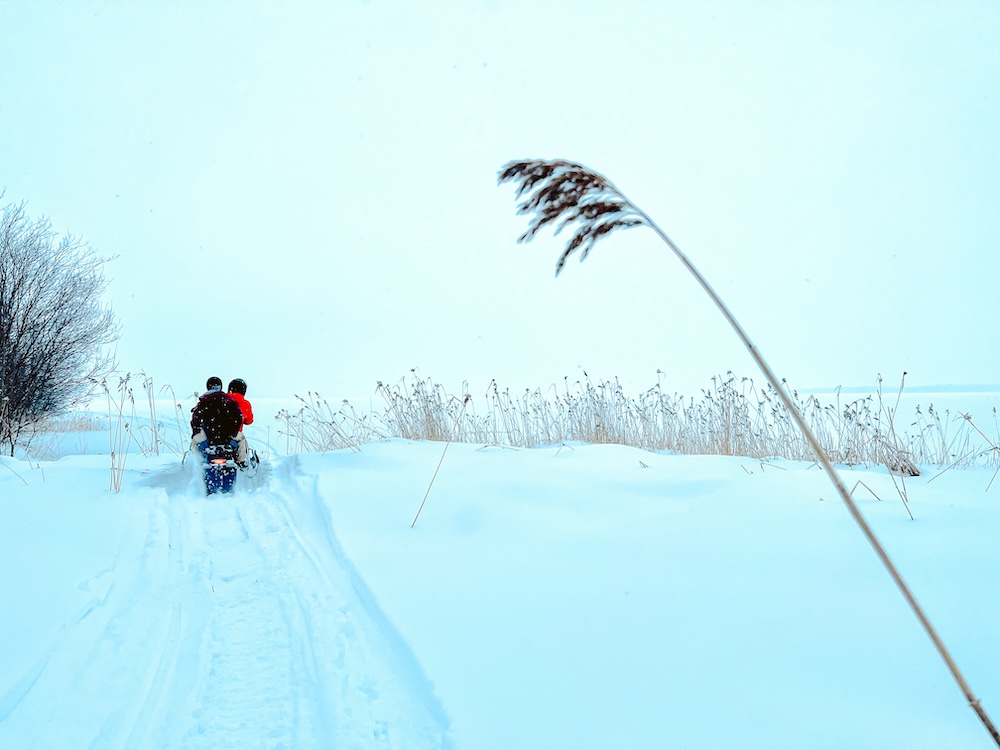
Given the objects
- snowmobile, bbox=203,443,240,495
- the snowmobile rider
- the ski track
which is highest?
the snowmobile rider

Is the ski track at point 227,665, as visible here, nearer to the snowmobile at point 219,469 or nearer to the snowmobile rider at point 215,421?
the snowmobile at point 219,469

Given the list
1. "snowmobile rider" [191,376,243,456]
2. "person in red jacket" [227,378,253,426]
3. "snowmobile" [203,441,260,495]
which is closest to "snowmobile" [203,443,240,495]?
"snowmobile" [203,441,260,495]

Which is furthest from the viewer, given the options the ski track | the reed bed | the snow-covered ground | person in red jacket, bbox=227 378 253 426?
person in red jacket, bbox=227 378 253 426

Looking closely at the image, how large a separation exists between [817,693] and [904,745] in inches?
10.3

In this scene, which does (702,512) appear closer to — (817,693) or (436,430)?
(817,693)

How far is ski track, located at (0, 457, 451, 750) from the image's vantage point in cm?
198

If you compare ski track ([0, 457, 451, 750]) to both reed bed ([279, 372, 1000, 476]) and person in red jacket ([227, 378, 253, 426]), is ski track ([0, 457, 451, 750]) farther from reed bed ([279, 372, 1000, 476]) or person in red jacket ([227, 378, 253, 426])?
person in red jacket ([227, 378, 253, 426])

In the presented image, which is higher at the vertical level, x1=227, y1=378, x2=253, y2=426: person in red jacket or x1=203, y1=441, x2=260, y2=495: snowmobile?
x1=227, y1=378, x2=253, y2=426: person in red jacket

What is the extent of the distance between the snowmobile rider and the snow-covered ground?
3.17 metres

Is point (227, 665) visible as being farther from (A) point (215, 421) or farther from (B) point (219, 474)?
(A) point (215, 421)

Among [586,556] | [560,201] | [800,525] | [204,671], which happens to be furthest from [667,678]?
[204,671]

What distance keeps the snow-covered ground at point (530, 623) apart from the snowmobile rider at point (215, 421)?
3174 millimetres

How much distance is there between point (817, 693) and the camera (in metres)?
1.73

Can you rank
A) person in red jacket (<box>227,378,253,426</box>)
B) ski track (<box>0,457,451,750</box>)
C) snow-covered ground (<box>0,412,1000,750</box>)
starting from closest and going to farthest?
snow-covered ground (<box>0,412,1000,750</box>), ski track (<box>0,457,451,750</box>), person in red jacket (<box>227,378,253,426</box>)
